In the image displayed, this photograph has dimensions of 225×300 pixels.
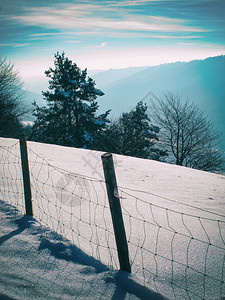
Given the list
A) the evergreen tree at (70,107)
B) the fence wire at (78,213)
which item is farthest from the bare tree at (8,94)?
the fence wire at (78,213)

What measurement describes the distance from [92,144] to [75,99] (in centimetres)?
476

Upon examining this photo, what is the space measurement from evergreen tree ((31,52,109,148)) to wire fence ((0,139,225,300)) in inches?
→ 521

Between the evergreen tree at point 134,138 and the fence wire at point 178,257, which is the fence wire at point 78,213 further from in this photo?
the evergreen tree at point 134,138

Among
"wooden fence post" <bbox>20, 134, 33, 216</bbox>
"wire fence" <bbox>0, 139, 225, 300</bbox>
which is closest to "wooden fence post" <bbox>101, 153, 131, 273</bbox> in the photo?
"wire fence" <bbox>0, 139, 225, 300</bbox>

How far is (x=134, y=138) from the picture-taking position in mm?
17875

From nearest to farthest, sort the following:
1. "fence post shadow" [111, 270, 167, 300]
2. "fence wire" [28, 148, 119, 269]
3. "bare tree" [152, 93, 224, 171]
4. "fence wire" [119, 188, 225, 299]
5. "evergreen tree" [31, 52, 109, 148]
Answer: "fence post shadow" [111, 270, 167, 300] → "fence wire" [119, 188, 225, 299] → "fence wire" [28, 148, 119, 269] → "bare tree" [152, 93, 224, 171] → "evergreen tree" [31, 52, 109, 148]

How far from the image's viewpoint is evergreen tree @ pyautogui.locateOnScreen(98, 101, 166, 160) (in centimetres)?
1745

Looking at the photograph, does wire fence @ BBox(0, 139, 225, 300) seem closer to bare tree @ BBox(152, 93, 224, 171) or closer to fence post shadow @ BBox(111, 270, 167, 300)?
fence post shadow @ BBox(111, 270, 167, 300)

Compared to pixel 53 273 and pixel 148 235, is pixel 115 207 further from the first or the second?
pixel 148 235

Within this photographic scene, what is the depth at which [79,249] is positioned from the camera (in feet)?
7.44

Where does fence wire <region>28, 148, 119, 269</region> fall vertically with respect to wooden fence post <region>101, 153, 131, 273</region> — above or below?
below

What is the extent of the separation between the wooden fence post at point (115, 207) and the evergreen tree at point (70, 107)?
1528cm

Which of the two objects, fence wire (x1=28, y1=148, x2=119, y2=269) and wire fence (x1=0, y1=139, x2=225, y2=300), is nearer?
wire fence (x1=0, y1=139, x2=225, y2=300)

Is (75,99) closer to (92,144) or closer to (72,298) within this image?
(92,144)
